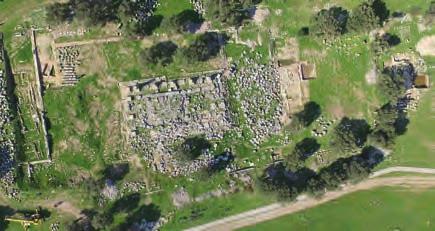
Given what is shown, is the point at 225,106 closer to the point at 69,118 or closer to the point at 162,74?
the point at 162,74

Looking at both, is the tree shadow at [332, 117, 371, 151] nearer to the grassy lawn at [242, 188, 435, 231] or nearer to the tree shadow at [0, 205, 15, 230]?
the grassy lawn at [242, 188, 435, 231]

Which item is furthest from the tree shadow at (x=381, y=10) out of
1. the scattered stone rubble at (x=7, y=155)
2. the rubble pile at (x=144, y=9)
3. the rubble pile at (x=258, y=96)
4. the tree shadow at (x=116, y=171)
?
the scattered stone rubble at (x=7, y=155)

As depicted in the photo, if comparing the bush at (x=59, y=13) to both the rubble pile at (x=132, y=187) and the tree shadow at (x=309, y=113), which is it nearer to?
the rubble pile at (x=132, y=187)

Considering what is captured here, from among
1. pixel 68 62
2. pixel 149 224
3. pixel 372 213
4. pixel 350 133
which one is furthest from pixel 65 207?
pixel 372 213

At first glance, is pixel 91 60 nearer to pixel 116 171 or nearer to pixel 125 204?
pixel 116 171

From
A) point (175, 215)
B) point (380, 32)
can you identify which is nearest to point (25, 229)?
point (175, 215)

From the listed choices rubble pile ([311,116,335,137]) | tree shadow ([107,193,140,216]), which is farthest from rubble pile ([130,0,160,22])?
rubble pile ([311,116,335,137])
